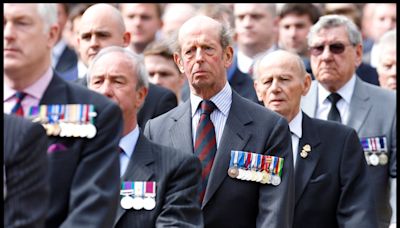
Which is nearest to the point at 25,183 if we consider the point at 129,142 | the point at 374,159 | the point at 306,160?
the point at 129,142

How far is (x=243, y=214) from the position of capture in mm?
→ 7996

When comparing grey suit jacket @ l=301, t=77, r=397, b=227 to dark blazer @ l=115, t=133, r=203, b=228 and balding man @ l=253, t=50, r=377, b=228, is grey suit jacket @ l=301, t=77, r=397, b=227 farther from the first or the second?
dark blazer @ l=115, t=133, r=203, b=228

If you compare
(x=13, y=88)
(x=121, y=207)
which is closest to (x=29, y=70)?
(x=13, y=88)

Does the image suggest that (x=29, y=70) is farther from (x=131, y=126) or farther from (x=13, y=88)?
(x=131, y=126)

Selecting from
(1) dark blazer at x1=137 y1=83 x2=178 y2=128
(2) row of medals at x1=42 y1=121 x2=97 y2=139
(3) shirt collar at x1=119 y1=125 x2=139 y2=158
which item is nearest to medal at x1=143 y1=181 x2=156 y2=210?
(3) shirt collar at x1=119 y1=125 x2=139 y2=158

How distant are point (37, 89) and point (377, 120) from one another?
415 cm

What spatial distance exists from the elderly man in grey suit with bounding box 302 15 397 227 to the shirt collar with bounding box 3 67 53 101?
3.77 meters

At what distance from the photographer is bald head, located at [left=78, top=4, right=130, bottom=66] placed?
1000cm

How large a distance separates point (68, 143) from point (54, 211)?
349 millimetres

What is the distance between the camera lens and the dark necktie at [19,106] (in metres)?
6.32

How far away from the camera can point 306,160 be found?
29.2 ft

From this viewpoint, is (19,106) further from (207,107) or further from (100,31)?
(100,31)

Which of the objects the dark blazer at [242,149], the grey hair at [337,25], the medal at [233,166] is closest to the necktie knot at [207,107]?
the dark blazer at [242,149]

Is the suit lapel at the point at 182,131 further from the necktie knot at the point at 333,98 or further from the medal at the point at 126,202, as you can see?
the necktie knot at the point at 333,98
